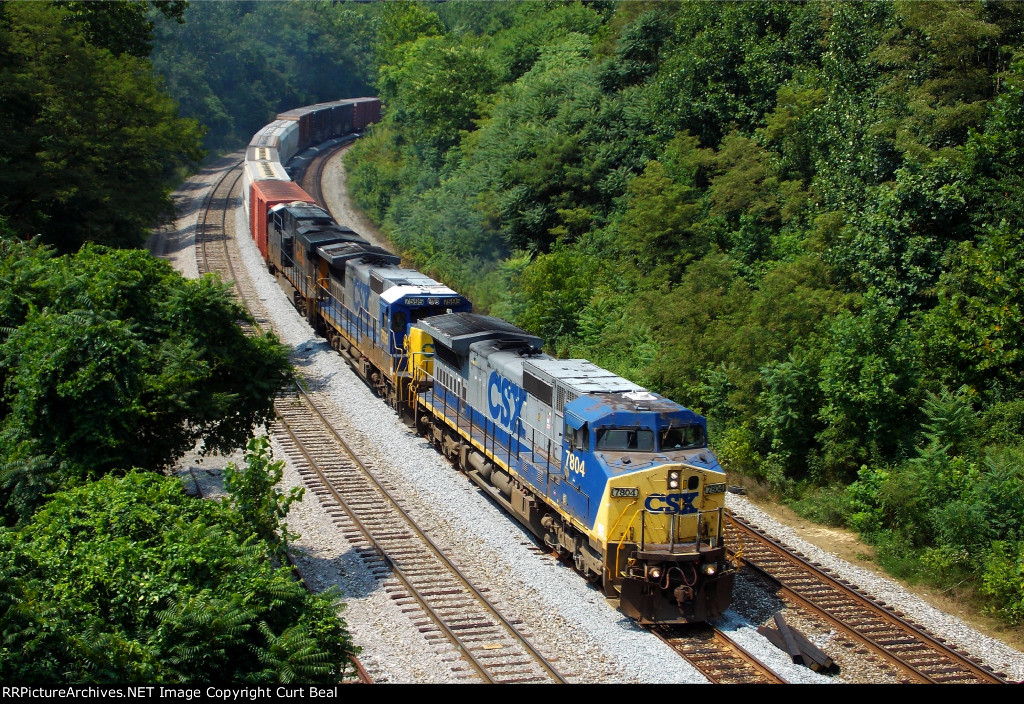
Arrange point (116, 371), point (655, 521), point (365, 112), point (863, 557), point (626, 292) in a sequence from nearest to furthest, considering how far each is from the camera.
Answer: point (655, 521)
point (116, 371)
point (863, 557)
point (626, 292)
point (365, 112)

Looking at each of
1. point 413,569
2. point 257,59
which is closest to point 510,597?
point 413,569

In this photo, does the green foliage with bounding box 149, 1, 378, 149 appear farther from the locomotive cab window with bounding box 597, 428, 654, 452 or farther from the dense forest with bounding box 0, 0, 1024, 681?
the locomotive cab window with bounding box 597, 428, 654, 452

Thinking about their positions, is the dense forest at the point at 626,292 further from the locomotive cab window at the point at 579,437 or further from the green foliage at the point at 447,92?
the locomotive cab window at the point at 579,437

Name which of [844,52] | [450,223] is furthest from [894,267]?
[450,223]

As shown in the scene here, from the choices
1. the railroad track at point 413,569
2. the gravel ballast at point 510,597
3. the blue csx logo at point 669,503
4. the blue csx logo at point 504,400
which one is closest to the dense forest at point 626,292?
the gravel ballast at point 510,597

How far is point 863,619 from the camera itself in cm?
1473

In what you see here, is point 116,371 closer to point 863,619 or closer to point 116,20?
point 863,619

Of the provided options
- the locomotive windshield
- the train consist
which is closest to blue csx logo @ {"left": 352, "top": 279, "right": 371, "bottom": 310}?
the train consist

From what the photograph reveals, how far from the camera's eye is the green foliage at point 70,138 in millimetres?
31219

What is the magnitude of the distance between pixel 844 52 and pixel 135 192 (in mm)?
26433

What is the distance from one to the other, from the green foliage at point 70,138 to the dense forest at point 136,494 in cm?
1293

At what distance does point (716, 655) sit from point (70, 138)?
96.9 feet

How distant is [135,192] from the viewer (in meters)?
35.5

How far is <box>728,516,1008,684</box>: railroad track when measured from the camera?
13141mm
